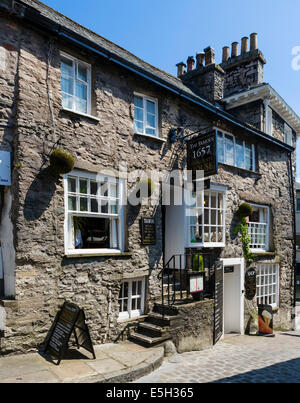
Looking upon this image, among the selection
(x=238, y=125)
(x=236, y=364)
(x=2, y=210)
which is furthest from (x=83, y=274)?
(x=238, y=125)

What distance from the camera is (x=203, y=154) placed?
924cm

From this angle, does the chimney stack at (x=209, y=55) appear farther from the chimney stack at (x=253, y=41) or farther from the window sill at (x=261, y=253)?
the window sill at (x=261, y=253)

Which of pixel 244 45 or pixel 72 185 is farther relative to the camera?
pixel 244 45

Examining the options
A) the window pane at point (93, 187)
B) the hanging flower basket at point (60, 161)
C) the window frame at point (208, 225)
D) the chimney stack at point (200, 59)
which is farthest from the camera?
the chimney stack at point (200, 59)

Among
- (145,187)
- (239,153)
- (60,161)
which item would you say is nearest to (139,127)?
(145,187)

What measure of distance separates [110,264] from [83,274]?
753mm

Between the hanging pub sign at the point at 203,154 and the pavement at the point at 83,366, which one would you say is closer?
the pavement at the point at 83,366

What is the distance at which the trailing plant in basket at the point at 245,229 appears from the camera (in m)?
11.4

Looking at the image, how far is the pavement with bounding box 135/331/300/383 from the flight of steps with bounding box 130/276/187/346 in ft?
1.73

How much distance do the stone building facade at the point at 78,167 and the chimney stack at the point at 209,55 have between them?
3205mm

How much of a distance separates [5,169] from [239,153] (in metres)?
8.91

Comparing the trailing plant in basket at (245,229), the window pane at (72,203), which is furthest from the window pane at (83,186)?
the trailing plant in basket at (245,229)

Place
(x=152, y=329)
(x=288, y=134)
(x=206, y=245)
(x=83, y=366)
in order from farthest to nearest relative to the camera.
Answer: (x=288, y=134)
(x=206, y=245)
(x=152, y=329)
(x=83, y=366)

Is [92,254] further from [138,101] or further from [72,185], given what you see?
[138,101]
